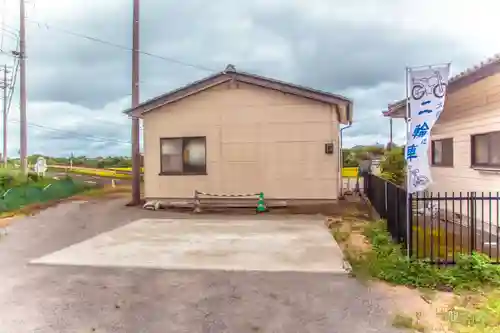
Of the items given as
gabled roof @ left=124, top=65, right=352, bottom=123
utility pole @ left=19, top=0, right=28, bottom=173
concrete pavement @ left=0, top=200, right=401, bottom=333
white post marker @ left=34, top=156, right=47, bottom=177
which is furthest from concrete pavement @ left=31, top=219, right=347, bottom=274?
white post marker @ left=34, top=156, right=47, bottom=177

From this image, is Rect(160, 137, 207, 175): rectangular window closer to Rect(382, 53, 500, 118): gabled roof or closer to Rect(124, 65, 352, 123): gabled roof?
Rect(124, 65, 352, 123): gabled roof

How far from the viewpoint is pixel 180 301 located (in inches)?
182

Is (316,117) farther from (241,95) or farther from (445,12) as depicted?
(445,12)

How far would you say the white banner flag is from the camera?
18.3 feet

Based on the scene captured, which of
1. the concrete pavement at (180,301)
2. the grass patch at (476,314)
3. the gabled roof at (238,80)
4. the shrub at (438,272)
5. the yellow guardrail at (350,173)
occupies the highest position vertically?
the gabled roof at (238,80)

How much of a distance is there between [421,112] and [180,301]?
4101mm

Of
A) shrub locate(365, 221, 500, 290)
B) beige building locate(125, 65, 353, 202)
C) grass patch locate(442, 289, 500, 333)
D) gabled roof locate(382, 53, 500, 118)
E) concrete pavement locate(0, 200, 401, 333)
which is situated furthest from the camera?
beige building locate(125, 65, 353, 202)

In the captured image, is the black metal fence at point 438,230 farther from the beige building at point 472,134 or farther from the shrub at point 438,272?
the beige building at point 472,134

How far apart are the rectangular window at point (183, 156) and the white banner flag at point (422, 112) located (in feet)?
27.1

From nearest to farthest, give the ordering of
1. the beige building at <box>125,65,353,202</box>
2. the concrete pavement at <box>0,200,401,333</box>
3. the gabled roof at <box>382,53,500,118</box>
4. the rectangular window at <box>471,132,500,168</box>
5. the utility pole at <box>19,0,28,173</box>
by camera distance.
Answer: the concrete pavement at <box>0,200,401,333</box>
the gabled roof at <box>382,53,500,118</box>
the rectangular window at <box>471,132,500,168</box>
the beige building at <box>125,65,353,202</box>
the utility pole at <box>19,0,28,173</box>

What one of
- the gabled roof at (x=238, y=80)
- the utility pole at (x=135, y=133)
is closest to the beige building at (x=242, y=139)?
the gabled roof at (x=238, y=80)

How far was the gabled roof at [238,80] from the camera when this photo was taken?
12227mm

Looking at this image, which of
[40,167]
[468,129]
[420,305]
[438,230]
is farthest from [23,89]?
[420,305]

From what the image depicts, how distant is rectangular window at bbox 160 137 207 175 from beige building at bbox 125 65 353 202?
1.3 inches
